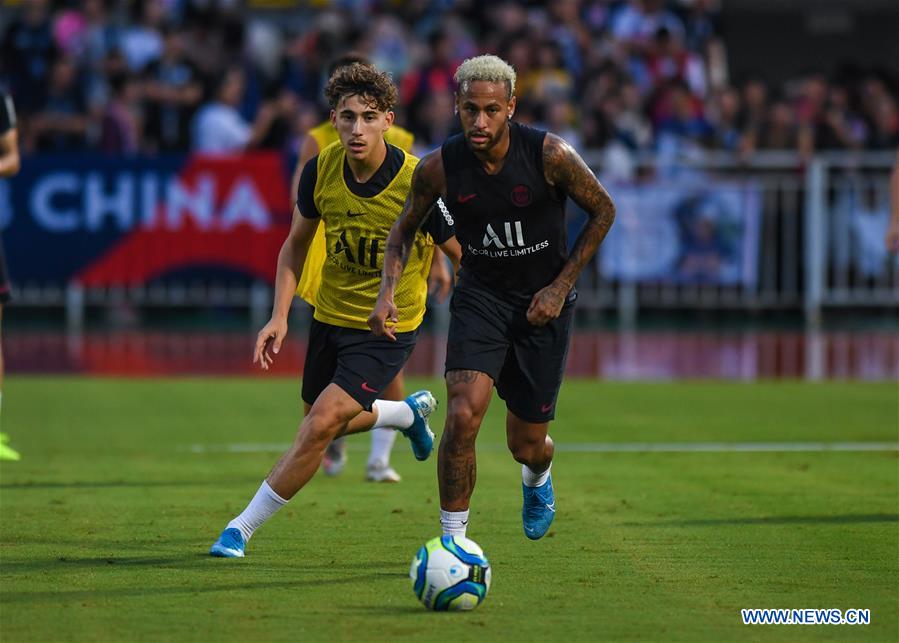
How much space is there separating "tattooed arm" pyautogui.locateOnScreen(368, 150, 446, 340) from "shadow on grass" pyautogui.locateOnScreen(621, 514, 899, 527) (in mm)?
2098

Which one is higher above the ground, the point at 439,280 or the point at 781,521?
the point at 439,280

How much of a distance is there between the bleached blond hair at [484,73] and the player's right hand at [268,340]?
5.04 ft

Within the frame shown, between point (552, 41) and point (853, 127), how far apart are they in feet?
14.2

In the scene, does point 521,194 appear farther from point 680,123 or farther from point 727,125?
point 727,125

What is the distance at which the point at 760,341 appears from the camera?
819 inches

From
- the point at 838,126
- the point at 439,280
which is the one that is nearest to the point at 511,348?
the point at 439,280

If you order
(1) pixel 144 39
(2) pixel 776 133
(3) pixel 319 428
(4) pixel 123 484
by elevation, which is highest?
(1) pixel 144 39

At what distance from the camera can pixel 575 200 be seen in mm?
7621

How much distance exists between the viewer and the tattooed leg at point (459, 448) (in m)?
7.49

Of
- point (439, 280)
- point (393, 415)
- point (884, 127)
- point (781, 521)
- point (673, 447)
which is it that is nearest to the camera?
point (781, 521)

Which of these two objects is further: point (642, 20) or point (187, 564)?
point (642, 20)

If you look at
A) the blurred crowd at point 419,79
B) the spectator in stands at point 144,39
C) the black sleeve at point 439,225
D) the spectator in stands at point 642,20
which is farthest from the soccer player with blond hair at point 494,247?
the spectator in stands at point 642,20

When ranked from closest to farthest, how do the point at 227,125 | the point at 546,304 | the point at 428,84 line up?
the point at 546,304 < the point at 227,125 < the point at 428,84

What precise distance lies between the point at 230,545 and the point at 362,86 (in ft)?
7.56
